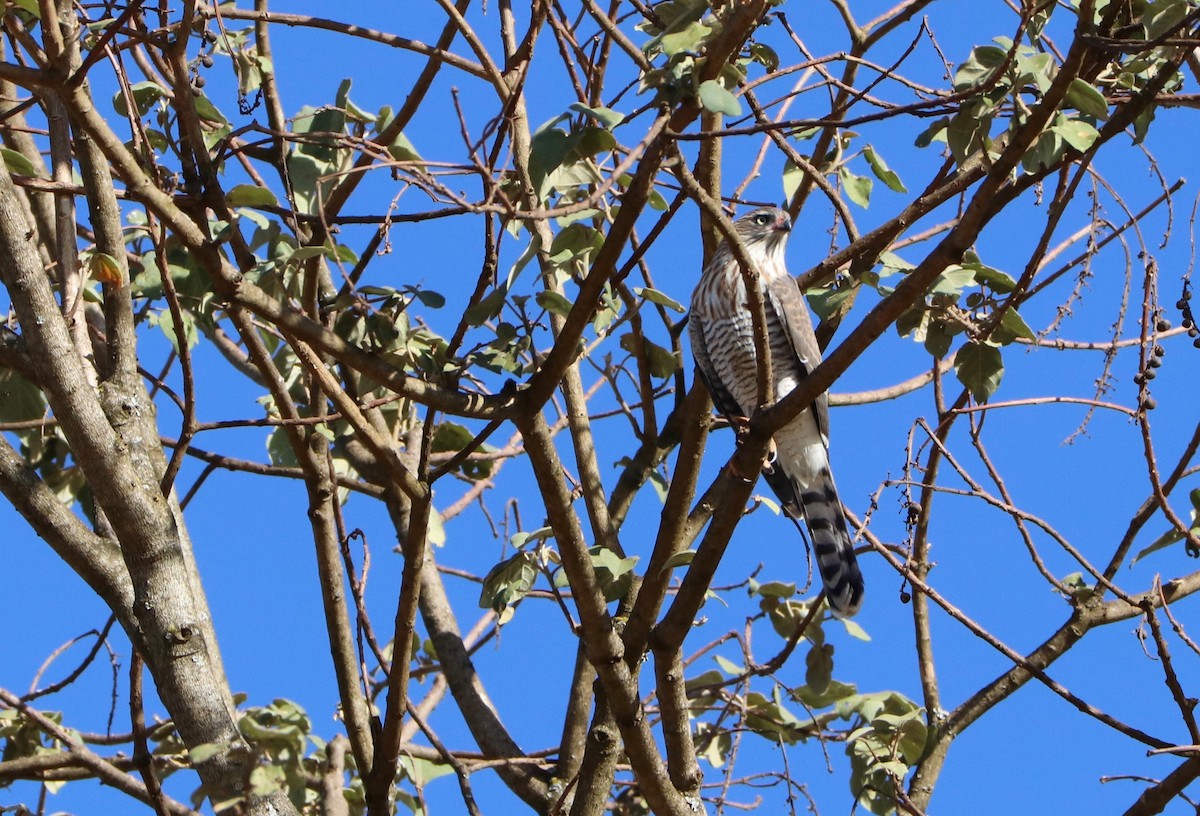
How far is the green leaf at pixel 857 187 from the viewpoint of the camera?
348 cm

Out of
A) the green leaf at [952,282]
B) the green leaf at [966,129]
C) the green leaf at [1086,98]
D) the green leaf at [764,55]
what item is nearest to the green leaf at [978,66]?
the green leaf at [966,129]

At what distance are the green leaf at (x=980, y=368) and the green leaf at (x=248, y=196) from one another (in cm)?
166

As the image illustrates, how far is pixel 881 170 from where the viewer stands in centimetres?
351

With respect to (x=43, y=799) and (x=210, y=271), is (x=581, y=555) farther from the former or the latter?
(x=43, y=799)

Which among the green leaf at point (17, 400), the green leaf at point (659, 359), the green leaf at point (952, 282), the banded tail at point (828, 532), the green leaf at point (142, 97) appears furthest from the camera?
the banded tail at point (828, 532)

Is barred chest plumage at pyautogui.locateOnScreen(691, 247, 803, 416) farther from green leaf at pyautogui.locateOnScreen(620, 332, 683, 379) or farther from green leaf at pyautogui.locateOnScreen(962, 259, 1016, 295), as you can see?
green leaf at pyautogui.locateOnScreen(962, 259, 1016, 295)

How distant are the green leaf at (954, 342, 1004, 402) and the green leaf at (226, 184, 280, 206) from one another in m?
1.66

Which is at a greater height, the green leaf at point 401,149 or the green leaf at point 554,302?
the green leaf at point 401,149

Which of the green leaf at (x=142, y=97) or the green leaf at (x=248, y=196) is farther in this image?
the green leaf at (x=142, y=97)

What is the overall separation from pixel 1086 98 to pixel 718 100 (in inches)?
32.6

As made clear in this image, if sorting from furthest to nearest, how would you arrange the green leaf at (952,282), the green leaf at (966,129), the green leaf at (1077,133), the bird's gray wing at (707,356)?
the bird's gray wing at (707,356)
the green leaf at (952,282)
the green leaf at (966,129)
the green leaf at (1077,133)

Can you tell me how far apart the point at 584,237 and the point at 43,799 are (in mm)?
1999

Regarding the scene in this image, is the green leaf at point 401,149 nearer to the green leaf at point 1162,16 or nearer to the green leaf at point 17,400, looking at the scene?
the green leaf at point 17,400

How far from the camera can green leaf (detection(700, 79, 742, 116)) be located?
232 cm
